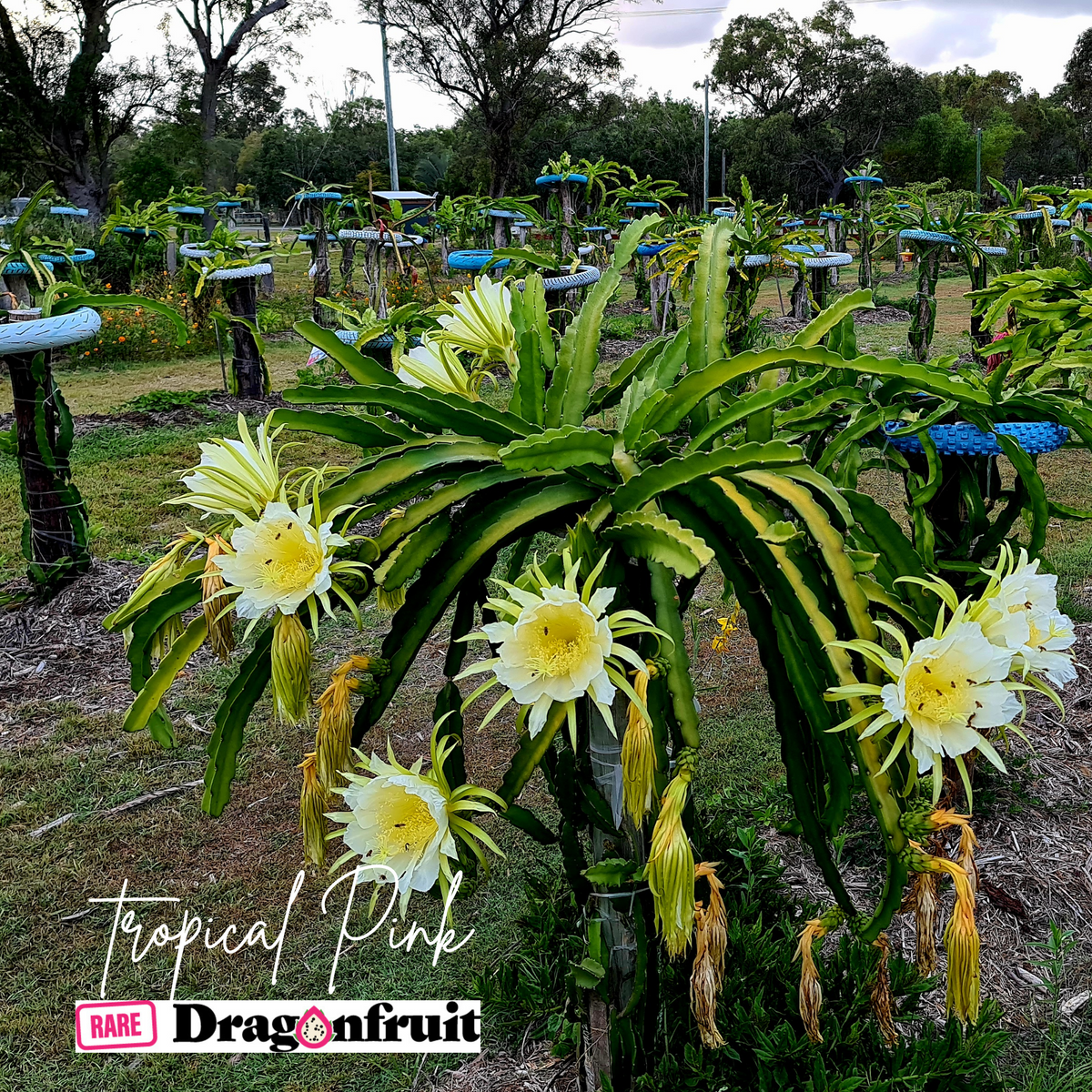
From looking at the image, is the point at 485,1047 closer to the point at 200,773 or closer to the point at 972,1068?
the point at 972,1068

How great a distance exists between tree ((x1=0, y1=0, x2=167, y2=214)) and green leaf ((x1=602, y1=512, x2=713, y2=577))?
1759 cm

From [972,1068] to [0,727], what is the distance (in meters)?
2.58

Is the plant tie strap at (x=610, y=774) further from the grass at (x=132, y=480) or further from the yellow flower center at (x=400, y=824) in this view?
the grass at (x=132, y=480)

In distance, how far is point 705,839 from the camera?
1.76 metres

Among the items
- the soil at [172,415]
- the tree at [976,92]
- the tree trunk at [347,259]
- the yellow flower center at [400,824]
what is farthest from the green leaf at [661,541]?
the tree at [976,92]

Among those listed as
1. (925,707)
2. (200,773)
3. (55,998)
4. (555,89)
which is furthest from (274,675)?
(555,89)

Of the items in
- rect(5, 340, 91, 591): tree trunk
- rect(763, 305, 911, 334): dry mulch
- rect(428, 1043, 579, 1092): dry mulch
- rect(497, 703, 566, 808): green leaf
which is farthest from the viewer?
rect(763, 305, 911, 334): dry mulch

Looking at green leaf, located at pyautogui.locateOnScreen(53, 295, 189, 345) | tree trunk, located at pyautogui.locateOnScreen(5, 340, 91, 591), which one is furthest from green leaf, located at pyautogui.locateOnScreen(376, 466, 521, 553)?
tree trunk, located at pyautogui.locateOnScreen(5, 340, 91, 591)

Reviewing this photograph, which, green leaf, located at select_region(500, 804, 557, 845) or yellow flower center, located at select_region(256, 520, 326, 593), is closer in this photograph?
yellow flower center, located at select_region(256, 520, 326, 593)

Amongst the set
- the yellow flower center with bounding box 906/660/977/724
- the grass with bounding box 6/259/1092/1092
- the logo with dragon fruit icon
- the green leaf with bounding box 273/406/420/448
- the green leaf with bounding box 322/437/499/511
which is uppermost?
the green leaf with bounding box 273/406/420/448

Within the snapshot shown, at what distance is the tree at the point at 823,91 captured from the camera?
71.1ft

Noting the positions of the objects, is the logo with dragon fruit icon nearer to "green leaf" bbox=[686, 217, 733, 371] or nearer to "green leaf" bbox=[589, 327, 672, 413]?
"green leaf" bbox=[589, 327, 672, 413]

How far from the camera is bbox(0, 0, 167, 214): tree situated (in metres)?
15.2

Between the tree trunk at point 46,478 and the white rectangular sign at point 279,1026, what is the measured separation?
6.62 ft
